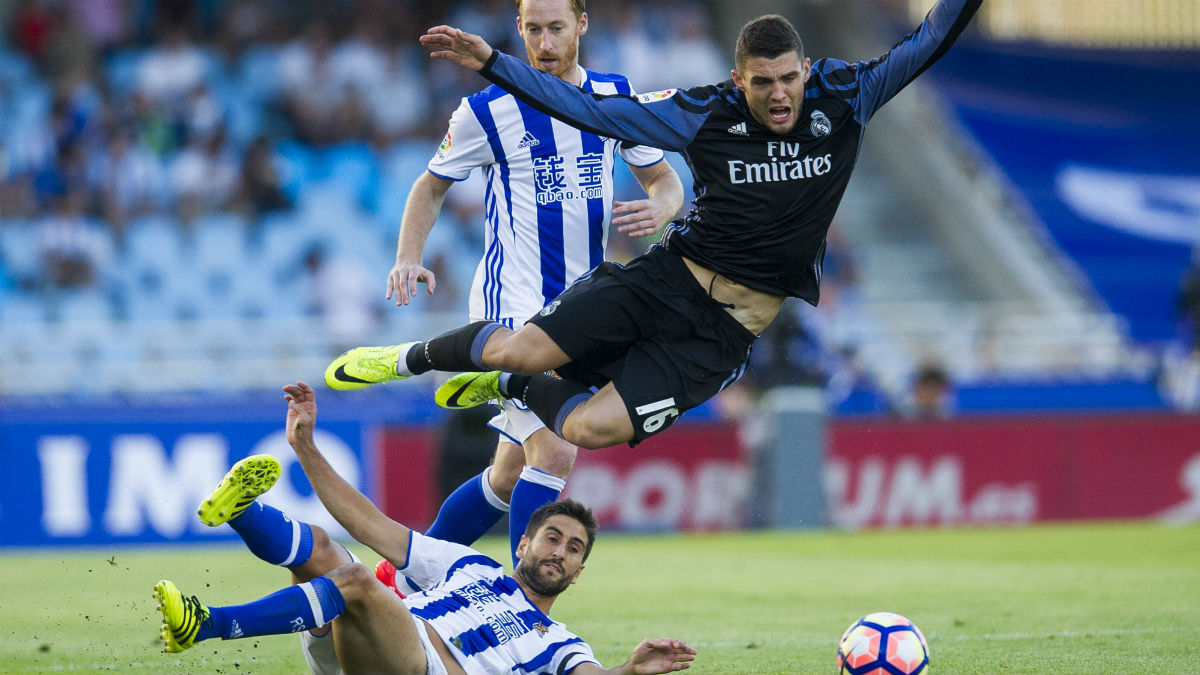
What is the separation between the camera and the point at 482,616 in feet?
19.1

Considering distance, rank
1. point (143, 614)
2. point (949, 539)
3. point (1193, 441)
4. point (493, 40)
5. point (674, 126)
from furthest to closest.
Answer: point (493, 40), point (1193, 441), point (949, 539), point (143, 614), point (674, 126)

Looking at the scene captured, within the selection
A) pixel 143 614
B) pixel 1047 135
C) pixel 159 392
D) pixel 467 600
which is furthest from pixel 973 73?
pixel 467 600

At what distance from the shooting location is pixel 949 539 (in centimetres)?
1395

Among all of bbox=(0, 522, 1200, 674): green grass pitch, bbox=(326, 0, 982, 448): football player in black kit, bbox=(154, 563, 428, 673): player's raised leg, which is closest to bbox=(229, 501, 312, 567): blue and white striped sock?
bbox=(154, 563, 428, 673): player's raised leg

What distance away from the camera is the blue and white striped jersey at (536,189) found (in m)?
7.21

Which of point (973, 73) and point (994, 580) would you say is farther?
point (973, 73)

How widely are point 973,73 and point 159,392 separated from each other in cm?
1390

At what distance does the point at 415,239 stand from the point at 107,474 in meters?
7.83

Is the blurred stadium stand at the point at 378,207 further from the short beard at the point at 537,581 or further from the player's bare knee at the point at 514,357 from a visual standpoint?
the short beard at the point at 537,581

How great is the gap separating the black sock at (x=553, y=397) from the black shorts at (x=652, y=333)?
169 millimetres

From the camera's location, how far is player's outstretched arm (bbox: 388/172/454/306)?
6.94 meters

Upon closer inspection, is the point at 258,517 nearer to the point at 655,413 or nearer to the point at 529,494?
the point at 529,494

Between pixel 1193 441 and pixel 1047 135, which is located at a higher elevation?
pixel 1047 135

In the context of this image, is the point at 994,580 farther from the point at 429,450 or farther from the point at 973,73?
the point at 973,73
